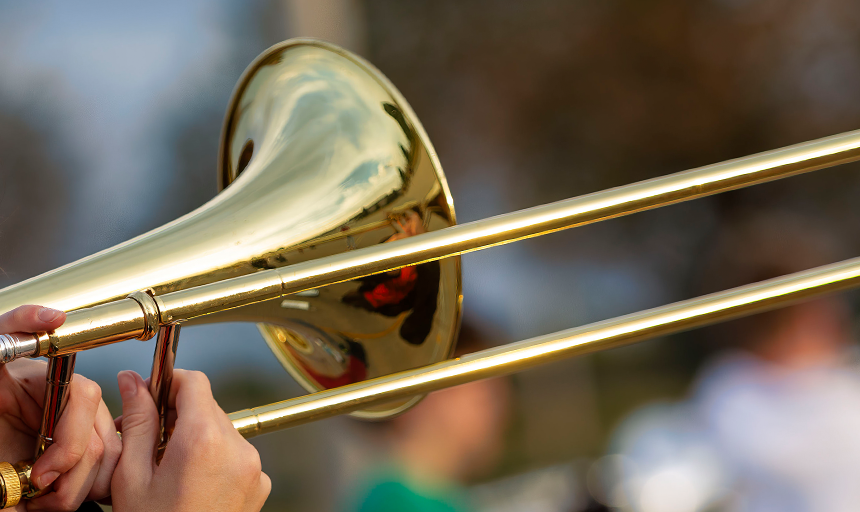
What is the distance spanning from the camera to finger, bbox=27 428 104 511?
0.31 meters

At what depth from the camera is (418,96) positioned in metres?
1.86

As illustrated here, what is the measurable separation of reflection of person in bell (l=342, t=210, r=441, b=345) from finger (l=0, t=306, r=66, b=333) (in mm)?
254

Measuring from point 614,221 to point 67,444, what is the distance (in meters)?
2.00

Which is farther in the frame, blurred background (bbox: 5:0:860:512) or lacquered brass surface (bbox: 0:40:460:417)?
blurred background (bbox: 5:0:860:512)

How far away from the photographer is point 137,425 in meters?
0.33

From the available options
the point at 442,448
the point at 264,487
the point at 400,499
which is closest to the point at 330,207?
the point at 264,487

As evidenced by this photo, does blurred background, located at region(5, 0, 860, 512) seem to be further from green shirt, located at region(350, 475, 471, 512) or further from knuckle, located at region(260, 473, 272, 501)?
knuckle, located at region(260, 473, 272, 501)

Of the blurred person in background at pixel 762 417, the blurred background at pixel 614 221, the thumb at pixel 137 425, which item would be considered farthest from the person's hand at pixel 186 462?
the blurred person in background at pixel 762 417

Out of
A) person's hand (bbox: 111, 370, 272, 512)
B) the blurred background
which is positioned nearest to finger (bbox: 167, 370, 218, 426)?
person's hand (bbox: 111, 370, 272, 512)

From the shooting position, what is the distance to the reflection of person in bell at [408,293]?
1.70 ft

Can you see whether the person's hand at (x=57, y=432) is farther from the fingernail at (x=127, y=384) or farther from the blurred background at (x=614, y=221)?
the blurred background at (x=614, y=221)

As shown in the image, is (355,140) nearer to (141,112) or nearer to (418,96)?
(141,112)

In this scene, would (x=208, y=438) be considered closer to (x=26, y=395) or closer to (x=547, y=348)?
(x=26, y=395)

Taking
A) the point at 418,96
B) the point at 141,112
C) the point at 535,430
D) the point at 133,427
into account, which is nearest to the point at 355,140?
the point at 133,427
